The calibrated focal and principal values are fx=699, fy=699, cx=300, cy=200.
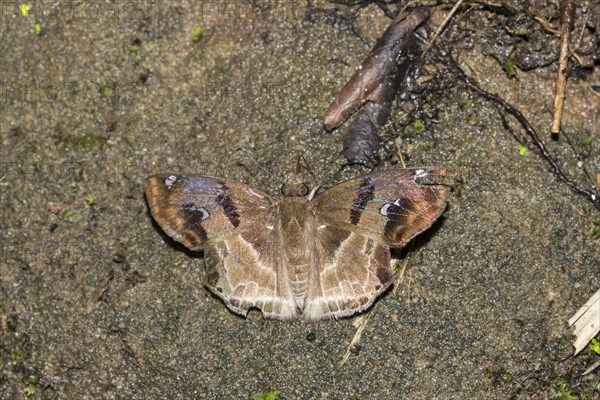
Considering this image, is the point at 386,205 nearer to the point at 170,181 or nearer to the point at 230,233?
the point at 230,233

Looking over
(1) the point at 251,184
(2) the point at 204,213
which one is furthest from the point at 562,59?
(2) the point at 204,213

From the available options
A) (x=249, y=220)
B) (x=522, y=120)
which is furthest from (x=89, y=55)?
→ (x=522, y=120)

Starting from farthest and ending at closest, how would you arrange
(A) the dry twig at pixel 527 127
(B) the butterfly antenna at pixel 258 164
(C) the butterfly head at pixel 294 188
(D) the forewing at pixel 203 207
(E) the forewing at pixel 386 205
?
(B) the butterfly antenna at pixel 258 164 < (A) the dry twig at pixel 527 127 < (C) the butterfly head at pixel 294 188 < (D) the forewing at pixel 203 207 < (E) the forewing at pixel 386 205

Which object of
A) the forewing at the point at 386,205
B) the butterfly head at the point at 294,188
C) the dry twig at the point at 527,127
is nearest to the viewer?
the forewing at the point at 386,205

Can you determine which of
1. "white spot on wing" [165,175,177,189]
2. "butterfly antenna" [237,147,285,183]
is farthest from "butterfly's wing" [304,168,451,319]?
"white spot on wing" [165,175,177,189]

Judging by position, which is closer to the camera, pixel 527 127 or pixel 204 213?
pixel 204 213

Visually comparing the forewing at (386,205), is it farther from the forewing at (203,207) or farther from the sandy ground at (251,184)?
the sandy ground at (251,184)

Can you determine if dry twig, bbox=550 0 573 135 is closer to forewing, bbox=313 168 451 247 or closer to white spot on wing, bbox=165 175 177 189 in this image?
forewing, bbox=313 168 451 247

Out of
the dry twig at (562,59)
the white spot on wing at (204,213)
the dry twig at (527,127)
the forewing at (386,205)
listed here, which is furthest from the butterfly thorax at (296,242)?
the dry twig at (562,59)
